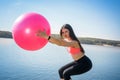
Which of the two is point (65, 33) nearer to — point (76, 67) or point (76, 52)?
point (76, 52)

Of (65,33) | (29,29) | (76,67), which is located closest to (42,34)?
(29,29)

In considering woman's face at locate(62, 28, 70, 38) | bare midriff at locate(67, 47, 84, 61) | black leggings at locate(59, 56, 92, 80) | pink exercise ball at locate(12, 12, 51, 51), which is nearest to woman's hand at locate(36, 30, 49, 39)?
pink exercise ball at locate(12, 12, 51, 51)

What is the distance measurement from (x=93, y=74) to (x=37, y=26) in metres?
24.7

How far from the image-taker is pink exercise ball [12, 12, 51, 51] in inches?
207

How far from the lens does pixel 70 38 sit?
5.41 m

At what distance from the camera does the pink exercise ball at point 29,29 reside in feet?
17.2

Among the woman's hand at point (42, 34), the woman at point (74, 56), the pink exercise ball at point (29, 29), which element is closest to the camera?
the woman's hand at point (42, 34)

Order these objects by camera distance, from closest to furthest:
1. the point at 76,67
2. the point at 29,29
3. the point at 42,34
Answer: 1. the point at 42,34
2. the point at 29,29
3. the point at 76,67

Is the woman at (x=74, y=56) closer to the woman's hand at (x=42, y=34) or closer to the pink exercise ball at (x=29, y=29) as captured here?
the pink exercise ball at (x=29, y=29)

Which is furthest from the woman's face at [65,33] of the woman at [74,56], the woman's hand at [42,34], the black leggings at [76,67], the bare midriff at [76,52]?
the black leggings at [76,67]

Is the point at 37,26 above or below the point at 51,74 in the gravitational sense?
above

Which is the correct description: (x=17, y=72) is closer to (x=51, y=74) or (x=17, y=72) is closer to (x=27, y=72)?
(x=27, y=72)

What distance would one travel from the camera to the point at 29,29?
5.24 metres

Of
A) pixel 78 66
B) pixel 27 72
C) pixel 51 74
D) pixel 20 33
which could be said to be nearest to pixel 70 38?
pixel 78 66
